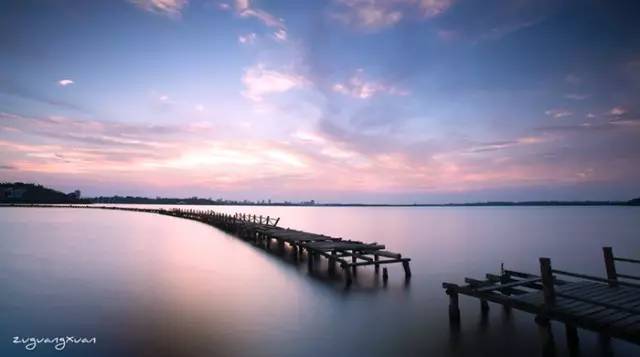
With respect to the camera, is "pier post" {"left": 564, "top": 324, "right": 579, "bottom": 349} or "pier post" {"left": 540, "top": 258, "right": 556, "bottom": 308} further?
"pier post" {"left": 564, "top": 324, "right": 579, "bottom": 349}

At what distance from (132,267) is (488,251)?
95.0ft

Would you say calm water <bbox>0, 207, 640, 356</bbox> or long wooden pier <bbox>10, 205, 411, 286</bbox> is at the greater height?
long wooden pier <bbox>10, 205, 411, 286</bbox>

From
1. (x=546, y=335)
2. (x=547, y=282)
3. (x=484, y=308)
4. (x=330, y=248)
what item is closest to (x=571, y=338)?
(x=546, y=335)

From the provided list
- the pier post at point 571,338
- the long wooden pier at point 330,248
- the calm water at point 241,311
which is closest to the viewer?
the pier post at point 571,338

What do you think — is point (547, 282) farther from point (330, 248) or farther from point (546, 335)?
point (330, 248)

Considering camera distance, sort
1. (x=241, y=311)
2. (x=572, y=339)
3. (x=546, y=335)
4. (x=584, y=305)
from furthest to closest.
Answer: (x=241, y=311), (x=572, y=339), (x=546, y=335), (x=584, y=305)

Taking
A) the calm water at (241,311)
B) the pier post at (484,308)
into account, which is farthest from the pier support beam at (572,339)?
the pier post at (484,308)

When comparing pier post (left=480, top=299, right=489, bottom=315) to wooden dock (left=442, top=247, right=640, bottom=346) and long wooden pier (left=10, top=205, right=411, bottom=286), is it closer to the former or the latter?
wooden dock (left=442, top=247, right=640, bottom=346)

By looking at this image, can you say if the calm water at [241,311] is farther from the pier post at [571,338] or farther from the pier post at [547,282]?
the pier post at [547,282]

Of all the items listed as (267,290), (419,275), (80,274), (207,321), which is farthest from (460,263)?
(80,274)

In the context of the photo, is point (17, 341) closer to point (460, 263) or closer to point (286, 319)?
point (286, 319)

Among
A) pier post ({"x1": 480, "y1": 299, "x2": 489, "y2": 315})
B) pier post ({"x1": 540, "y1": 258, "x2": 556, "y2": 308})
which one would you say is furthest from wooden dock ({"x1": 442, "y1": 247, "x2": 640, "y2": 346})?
pier post ({"x1": 480, "y1": 299, "x2": 489, "y2": 315})

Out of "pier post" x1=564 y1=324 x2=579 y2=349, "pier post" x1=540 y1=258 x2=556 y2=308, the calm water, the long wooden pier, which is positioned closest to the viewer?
"pier post" x1=540 y1=258 x2=556 y2=308

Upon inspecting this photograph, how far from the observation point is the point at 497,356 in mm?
9461
